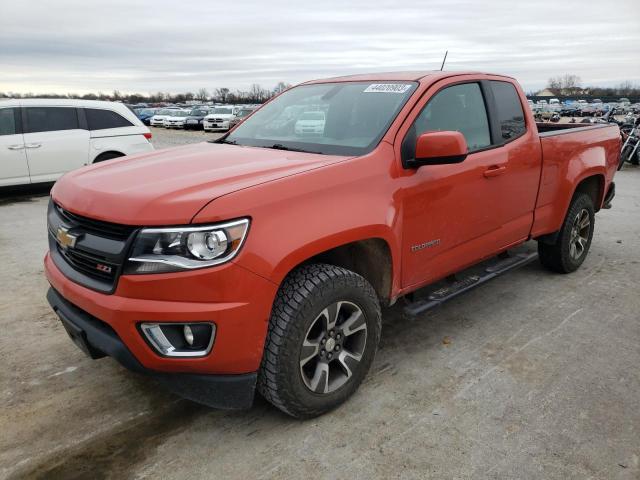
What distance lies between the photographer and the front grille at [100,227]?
2.24 m

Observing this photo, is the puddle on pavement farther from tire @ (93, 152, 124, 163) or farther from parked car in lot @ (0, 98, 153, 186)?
tire @ (93, 152, 124, 163)

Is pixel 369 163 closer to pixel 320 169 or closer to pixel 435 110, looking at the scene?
pixel 320 169

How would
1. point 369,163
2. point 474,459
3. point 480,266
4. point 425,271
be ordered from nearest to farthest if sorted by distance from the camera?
point 474,459
point 369,163
point 425,271
point 480,266

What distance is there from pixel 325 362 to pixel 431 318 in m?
1.56

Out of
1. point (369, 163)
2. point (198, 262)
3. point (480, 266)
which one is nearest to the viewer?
point (198, 262)

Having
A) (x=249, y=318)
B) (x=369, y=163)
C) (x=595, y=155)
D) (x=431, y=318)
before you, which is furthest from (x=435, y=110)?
(x=595, y=155)

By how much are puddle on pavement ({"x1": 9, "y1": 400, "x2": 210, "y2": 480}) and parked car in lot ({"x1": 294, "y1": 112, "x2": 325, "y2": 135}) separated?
1.81m

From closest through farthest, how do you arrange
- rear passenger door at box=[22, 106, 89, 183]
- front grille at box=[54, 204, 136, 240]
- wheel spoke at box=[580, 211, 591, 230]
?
front grille at box=[54, 204, 136, 240]
wheel spoke at box=[580, 211, 591, 230]
rear passenger door at box=[22, 106, 89, 183]

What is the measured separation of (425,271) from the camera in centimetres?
322

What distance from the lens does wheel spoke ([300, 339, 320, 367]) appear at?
2484 mm

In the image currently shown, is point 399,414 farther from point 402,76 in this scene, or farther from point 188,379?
point 402,76

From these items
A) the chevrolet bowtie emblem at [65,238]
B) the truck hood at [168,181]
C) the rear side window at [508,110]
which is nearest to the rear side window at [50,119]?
the truck hood at [168,181]

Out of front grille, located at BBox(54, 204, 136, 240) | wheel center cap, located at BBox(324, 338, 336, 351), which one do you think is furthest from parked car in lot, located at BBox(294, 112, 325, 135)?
front grille, located at BBox(54, 204, 136, 240)

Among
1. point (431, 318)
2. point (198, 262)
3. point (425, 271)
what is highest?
point (198, 262)
